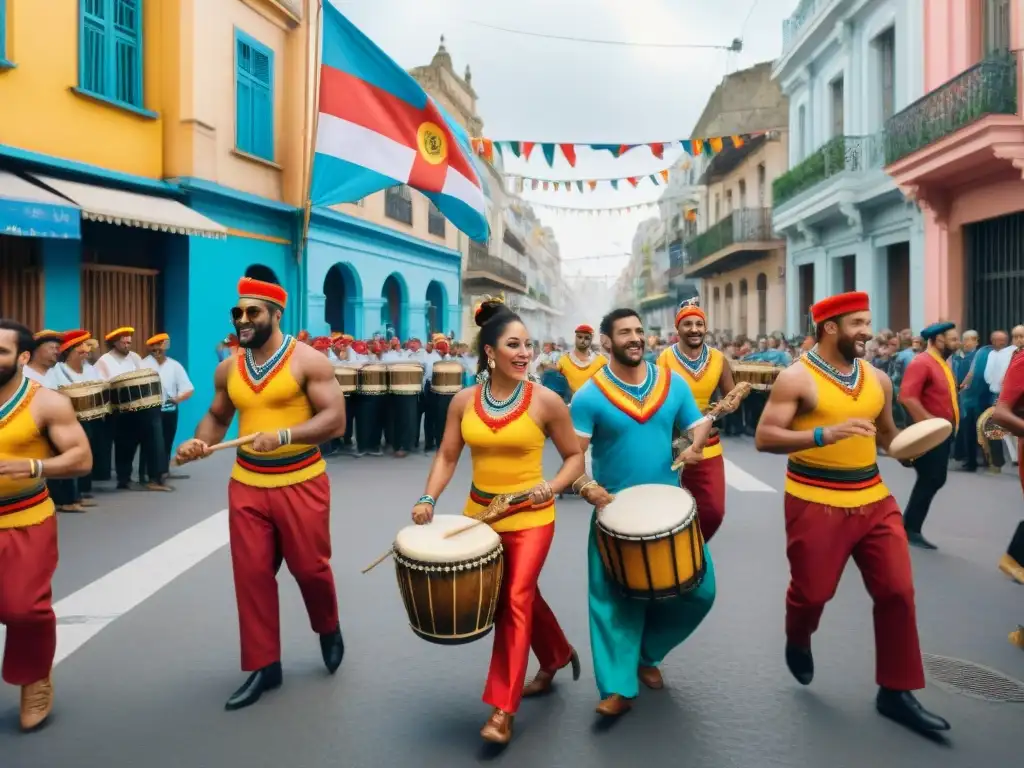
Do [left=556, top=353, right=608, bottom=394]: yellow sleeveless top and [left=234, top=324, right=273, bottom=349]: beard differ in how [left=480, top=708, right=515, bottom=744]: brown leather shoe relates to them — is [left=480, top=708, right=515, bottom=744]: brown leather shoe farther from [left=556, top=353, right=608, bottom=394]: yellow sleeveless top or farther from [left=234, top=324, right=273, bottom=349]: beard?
[left=556, top=353, right=608, bottom=394]: yellow sleeveless top

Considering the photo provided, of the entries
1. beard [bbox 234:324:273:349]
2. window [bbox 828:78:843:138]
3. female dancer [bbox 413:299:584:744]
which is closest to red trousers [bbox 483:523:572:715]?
female dancer [bbox 413:299:584:744]

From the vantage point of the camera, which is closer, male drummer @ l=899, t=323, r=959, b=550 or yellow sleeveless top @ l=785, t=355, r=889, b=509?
yellow sleeveless top @ l=785, t=355, r=889, b=509

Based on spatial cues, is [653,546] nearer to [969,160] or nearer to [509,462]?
[509,462]

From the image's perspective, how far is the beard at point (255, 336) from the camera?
4473 mm

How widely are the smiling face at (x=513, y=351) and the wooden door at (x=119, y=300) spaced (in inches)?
396

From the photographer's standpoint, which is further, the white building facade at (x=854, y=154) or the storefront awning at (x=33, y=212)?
the white building facade at (x=854, y=154)

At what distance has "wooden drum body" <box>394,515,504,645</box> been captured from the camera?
369 centimetres

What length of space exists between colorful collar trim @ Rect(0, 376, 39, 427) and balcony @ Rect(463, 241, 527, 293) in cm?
3161

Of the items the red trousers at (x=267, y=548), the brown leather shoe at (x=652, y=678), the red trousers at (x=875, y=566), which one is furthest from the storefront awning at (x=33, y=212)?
the red trousers at (x=875, y=566)

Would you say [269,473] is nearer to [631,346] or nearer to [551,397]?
[551,397]

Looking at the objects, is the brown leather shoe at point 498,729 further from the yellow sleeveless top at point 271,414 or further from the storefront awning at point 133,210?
the storefront awning at point 133,210

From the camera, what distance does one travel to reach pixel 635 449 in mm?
4434

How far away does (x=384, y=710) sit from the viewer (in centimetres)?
416

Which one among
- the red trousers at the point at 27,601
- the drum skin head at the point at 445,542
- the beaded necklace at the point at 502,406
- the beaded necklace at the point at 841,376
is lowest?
the red trousers at the point at 27,601
